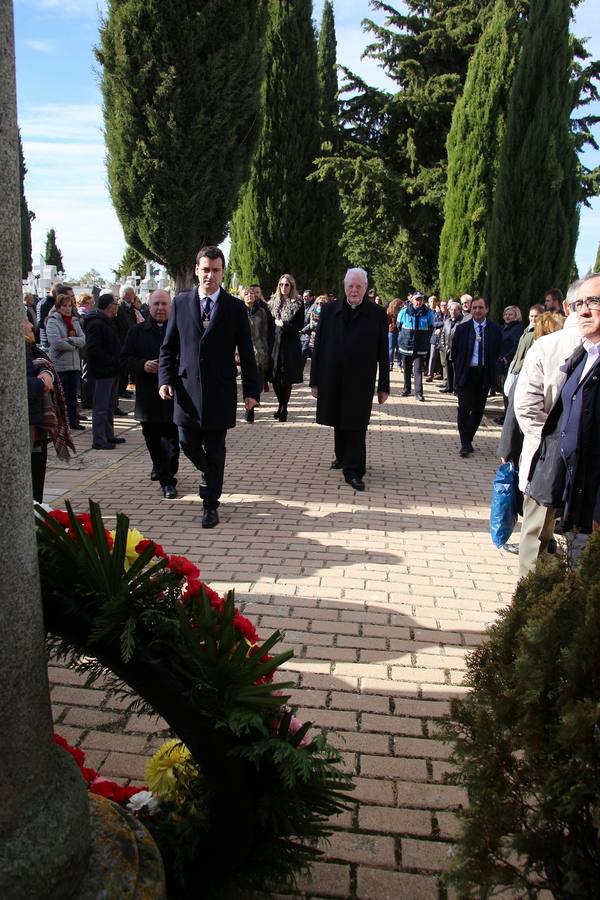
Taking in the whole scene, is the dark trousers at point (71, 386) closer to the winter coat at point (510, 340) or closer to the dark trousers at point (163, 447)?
the dark trousers at point (163, 447)

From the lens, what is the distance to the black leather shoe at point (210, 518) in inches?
241

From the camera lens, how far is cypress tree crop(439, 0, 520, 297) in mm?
19438

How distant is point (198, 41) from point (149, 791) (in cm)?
1439

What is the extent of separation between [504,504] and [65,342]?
6432 millimetres

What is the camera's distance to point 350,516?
21.7ft

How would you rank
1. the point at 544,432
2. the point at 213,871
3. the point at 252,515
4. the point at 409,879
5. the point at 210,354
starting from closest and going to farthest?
the point at 213,871, the point at 409,879, the point at 544,432, the point at 210,354, the point at 252,515

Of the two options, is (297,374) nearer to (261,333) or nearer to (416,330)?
(261,333)

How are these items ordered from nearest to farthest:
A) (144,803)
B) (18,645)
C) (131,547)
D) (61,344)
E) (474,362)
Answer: (18,645) → (144,803) → (131,547) → (474,362) → (61,344)

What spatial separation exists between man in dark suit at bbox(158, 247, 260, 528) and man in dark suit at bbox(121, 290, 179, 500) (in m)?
0.72

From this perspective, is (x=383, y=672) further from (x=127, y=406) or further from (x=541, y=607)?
(x=127, y=406)

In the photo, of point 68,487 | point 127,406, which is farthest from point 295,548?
point 127,406

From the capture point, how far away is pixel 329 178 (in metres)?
27.0

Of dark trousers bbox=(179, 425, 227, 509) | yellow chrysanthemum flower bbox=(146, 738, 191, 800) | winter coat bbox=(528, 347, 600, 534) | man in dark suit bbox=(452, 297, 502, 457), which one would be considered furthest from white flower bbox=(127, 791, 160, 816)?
man in dark suit bbox=(452, 297, 502, 457)

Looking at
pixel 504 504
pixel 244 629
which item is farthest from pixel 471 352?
pixel 244 629
